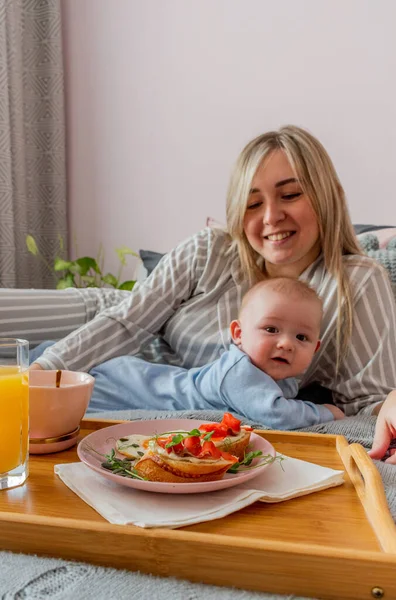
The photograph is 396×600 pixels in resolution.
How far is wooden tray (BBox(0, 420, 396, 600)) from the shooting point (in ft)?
2.05

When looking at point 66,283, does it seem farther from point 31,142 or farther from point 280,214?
point 280,214

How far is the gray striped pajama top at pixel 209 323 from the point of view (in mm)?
1597

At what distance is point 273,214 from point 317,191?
12cm

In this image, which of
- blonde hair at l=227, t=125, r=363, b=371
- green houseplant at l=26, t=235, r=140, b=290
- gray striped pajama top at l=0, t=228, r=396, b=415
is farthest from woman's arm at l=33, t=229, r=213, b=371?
green houseplant at l=26, t=235, r=140, b=290

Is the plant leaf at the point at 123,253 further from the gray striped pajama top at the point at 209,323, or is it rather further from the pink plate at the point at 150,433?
the pink plate at the point at 150,433

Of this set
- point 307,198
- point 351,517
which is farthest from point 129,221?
point 351,517

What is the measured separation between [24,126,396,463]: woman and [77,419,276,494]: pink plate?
2.04ft

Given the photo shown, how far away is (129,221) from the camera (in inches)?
127

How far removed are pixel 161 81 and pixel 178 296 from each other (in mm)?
1587

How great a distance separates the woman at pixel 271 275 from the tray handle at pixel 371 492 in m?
0.60

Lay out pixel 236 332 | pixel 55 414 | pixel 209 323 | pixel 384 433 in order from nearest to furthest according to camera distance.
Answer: pixel 55 414 → pixel 384 433 → pixel 236 332 → pixel 209 323

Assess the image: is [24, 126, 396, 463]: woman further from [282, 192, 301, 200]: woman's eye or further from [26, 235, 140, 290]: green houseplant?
[26, 235, 140, 290]: green houseplant

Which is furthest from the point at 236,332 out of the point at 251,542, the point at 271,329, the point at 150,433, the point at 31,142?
the point at 31,142

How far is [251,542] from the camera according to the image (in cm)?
64
